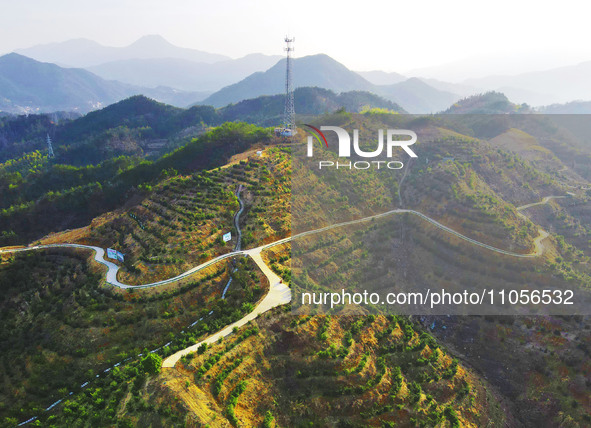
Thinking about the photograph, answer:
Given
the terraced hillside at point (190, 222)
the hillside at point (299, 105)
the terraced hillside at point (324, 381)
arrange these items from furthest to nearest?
the hillside at point (299, 105) → the terraced hillside at point (190, 222) → the terraced hillside at point (324, 381)

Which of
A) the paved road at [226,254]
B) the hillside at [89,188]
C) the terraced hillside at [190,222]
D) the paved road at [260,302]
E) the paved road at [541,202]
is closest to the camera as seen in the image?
the paved road at [260,302]

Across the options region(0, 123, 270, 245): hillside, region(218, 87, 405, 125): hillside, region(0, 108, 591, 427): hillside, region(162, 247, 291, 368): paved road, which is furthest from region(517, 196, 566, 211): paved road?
region(218, 87, 405, 125): hillside

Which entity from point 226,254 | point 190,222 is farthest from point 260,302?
point 190,222

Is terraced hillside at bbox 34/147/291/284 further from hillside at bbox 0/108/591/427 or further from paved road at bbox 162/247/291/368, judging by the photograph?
paved road at bbox 162/247/291/368

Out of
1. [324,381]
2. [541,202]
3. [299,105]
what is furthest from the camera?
[299,105]

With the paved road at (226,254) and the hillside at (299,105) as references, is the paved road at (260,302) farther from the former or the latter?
the hillside at (299,105)

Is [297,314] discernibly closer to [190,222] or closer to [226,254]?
[226,254]

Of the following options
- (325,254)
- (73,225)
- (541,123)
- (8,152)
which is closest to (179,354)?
(325,254)

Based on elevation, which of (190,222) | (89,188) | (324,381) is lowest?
(324,381)

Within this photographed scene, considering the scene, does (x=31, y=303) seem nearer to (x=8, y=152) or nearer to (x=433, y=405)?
(x=433, y=405)

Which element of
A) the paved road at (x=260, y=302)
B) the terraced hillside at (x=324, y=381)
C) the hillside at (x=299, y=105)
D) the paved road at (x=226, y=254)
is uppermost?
the hillside at (x=299, y=105)

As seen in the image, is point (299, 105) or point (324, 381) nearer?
point (324, 381)

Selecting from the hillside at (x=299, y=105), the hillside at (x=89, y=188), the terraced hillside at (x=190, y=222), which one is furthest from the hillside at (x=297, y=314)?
the hillside at (x=299, y=105)
